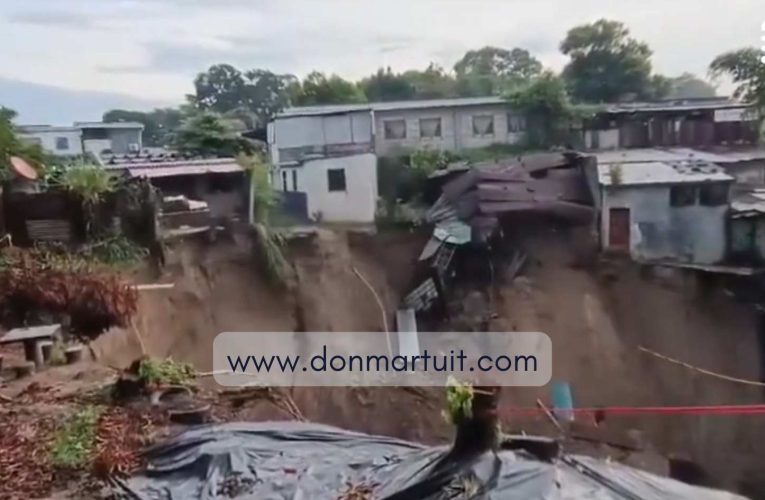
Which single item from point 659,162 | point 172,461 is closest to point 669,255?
point 659,162

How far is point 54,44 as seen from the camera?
2.70m

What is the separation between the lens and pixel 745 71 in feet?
7.86

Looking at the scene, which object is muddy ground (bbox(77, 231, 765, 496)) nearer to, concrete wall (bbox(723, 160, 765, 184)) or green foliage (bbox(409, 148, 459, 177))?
green foliage (bbox(409, 148, 459, 177))

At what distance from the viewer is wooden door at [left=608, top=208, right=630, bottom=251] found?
2465 millimetres

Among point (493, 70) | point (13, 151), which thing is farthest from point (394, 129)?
point (13, 151)

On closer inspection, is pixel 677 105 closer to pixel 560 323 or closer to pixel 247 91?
pixel 560 323

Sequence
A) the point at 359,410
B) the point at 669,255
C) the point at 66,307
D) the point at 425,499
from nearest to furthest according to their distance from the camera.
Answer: the point at 425,499, the point at 669,255, the point at 359,410, the point at 66,307

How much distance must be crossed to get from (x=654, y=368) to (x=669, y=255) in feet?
1.23

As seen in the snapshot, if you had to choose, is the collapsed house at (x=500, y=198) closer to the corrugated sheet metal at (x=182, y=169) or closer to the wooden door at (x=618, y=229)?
the wooden door at (x=618, y=229)

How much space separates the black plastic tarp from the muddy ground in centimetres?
16

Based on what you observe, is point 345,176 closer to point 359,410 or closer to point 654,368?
point 359,410

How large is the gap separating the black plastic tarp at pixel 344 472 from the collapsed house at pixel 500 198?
26.7 inches

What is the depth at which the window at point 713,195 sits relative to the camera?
7.90 ft

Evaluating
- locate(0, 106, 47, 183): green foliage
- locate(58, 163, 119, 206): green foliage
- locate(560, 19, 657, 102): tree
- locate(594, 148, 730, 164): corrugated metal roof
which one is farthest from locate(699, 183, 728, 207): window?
locate(0, 106, 47, 183): green foliage
